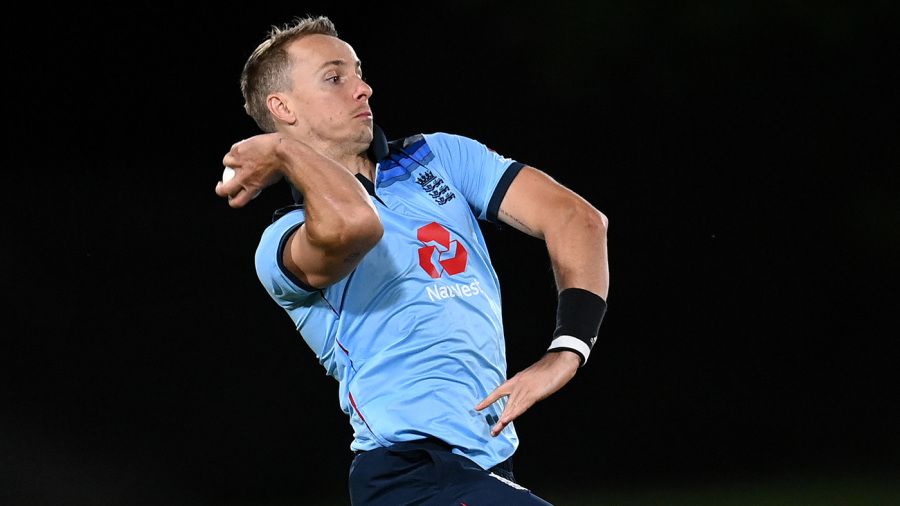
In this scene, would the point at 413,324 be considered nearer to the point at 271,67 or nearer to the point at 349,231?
the point at 349,231

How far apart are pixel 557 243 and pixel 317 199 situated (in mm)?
615

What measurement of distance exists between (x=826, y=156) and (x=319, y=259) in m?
5.77

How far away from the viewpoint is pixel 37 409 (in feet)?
20.5

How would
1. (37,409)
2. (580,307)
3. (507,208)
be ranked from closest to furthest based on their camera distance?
(580,307), (507,208), (37,409)

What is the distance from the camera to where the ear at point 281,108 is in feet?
9.41

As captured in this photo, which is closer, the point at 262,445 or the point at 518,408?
the point at 518,408

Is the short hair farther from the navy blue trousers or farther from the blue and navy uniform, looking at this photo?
the navy blue trousers

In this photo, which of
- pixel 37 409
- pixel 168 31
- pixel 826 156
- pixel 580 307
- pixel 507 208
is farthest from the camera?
pixel 826 156

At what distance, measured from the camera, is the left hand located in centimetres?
230

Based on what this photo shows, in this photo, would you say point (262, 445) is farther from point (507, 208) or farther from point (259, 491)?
point (507, 208)

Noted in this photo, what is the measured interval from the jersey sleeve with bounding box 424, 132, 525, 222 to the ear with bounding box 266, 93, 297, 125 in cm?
38

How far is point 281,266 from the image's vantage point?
8.04 ft

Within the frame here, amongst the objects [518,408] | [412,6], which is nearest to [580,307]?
[518,408]

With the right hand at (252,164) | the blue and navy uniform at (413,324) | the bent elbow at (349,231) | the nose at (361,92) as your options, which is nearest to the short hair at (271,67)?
the nose at (361,92)
